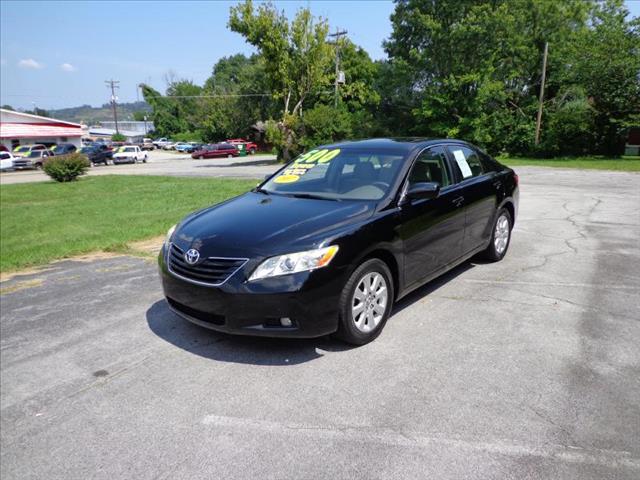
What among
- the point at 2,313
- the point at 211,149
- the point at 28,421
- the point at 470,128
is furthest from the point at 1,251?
the point at 211,149

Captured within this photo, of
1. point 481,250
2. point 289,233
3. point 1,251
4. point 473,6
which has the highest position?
point 473,6

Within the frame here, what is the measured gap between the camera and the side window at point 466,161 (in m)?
5.38

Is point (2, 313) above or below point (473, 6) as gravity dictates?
below

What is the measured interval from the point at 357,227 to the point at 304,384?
1232 mm

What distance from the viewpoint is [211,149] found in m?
48.8

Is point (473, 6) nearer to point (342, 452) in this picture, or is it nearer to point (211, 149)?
point (211, 149)

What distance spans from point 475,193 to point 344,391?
307 cm

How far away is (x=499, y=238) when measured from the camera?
6.18 metres

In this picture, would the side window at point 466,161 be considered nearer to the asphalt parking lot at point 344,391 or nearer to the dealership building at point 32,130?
the asphalt parking lot at point 344,391

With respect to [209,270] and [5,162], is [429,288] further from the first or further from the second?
[5,162]

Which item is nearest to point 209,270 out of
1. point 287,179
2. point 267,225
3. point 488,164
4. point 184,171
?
point 267,225

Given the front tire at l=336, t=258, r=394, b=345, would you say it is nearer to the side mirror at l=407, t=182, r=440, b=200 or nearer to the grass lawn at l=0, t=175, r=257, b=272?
the side mirror at l=407, t=182, r=440, b=200

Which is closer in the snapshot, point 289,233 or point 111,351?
point 289,233

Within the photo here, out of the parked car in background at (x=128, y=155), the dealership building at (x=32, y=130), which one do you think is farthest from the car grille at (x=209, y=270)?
the dealership building at (x=32, y=130)
